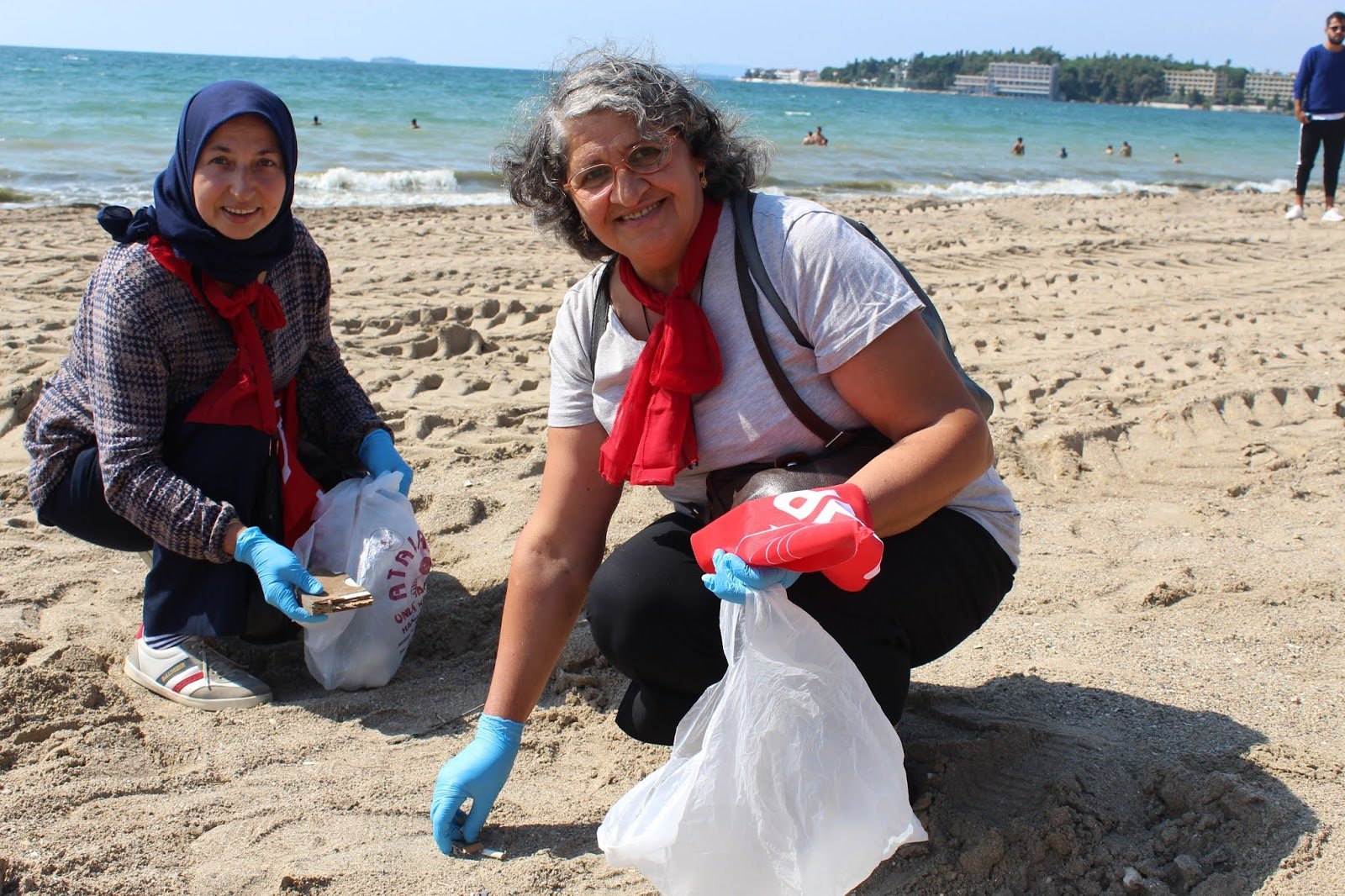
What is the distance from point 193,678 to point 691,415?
1219 millimetres

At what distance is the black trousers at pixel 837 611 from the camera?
1675 millimetres

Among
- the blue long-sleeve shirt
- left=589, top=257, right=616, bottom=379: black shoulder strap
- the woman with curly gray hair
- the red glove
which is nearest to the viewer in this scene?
the red glove

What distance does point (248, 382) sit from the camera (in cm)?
226

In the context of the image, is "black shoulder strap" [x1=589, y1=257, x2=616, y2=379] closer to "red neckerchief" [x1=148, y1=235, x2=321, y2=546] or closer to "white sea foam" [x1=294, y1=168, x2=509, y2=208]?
"red neckerchief" [x1=148, y1=235, x2=321, y2=546]

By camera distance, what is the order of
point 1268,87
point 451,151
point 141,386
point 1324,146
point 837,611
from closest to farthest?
point 837,611, point 141,386, point 1324,146, point 451,151, point 1268,87

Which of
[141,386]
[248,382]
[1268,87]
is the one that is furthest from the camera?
[1268,87]

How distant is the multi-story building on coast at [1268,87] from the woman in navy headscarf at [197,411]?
98230 mm

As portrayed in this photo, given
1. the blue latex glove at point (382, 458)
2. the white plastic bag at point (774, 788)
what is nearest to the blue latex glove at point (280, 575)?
the blue latex glove at point (382, 458)

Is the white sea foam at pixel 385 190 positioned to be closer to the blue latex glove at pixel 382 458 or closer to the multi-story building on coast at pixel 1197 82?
the blue latex glove at pixel 382 458

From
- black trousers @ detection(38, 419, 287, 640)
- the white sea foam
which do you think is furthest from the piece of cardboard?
the white sea foam

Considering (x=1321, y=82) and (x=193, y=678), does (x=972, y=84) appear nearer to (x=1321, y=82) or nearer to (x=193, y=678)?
(x=1321, y=82)

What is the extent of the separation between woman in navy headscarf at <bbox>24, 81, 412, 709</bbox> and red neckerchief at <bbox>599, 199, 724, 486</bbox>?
29.8 inches

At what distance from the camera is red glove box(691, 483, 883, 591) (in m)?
1.41

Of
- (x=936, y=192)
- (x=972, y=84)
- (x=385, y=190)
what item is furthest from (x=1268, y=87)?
(x=385, y=190)
